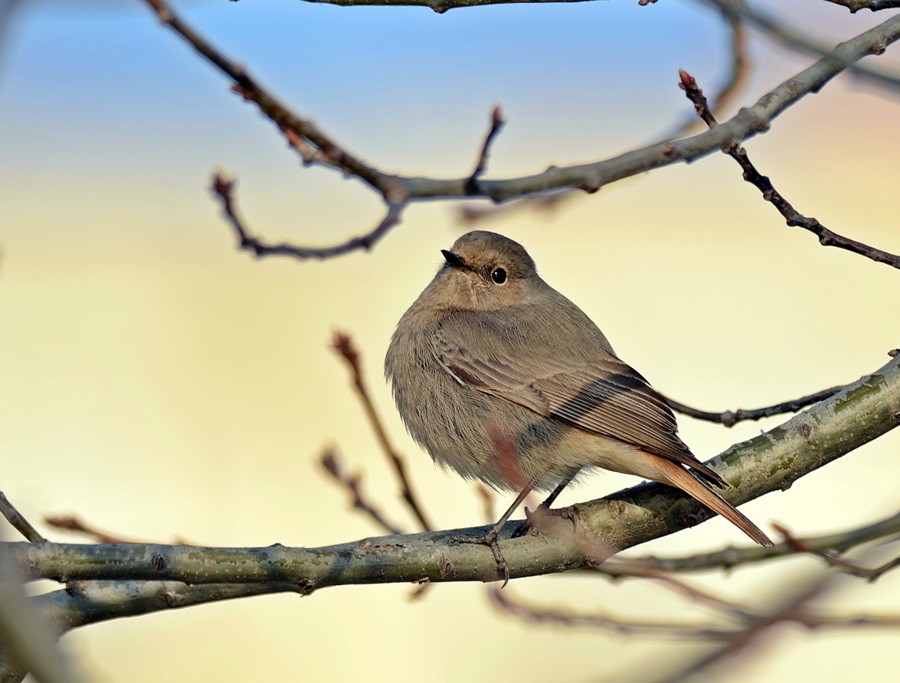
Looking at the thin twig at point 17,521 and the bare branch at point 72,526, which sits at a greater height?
the bare branch at point 72,526

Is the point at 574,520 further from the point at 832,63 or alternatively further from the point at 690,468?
the point at 832,63

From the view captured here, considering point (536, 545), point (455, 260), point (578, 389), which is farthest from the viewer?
point (455, 260)

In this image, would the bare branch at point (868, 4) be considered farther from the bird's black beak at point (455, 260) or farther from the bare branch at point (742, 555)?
the bird's black beak at point (455, 260)

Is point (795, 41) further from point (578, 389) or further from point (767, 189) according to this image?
point (578, 389)

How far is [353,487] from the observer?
3803mm

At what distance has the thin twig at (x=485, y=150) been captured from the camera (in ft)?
6.34

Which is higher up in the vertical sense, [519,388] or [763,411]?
[519,388]

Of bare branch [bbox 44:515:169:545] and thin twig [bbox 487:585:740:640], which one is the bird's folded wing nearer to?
thin twig [bbox 487:585:740:640]

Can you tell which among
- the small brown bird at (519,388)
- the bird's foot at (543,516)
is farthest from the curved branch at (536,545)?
the small brown bird at (519,388)

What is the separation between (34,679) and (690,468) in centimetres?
261

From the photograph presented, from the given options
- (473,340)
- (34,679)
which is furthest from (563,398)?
(34,679)

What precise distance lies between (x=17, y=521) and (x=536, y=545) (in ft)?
5.03

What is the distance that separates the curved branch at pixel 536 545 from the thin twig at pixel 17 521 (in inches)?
12.1

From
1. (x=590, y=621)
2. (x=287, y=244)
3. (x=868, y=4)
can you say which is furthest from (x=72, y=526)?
(x=868, y=4)
